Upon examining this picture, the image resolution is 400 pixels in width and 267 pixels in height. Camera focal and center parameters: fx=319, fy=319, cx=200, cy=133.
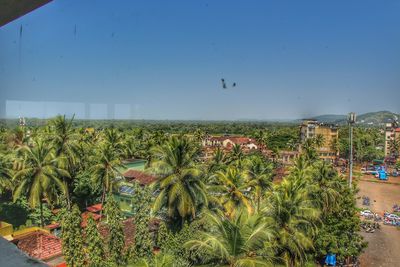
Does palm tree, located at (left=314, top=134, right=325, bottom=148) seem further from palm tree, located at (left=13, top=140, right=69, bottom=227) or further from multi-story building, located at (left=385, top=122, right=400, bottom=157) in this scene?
palm tree, located at (left=13, top=140, right=69, bottom=227)

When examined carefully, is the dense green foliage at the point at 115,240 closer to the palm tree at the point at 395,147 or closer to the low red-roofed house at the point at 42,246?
the low red-roofed house at the point at 42,246

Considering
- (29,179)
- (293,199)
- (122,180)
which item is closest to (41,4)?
(293,199)

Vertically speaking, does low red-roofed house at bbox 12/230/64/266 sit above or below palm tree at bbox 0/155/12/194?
below

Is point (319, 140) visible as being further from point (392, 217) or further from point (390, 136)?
point (392, 217)

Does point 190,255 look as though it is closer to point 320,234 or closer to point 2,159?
point 320,234

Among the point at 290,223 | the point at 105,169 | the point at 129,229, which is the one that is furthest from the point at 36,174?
the point at 290,223

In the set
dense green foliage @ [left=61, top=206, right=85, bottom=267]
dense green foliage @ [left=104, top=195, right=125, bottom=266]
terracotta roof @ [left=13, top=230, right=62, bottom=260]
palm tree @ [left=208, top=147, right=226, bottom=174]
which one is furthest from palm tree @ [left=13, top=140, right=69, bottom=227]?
palm tree @ [left=208, top=147, right=226, bottom=174]
